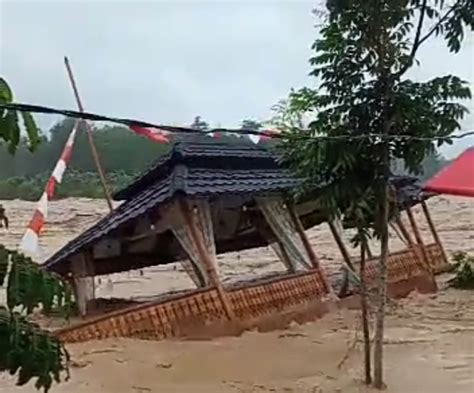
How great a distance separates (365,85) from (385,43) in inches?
13.2

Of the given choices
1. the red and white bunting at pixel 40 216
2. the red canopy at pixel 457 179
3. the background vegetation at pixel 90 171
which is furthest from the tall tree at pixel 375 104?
the background vegetation at pixel 90 171

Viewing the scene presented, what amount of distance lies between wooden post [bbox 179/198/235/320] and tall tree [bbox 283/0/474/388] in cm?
212

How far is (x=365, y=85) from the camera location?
6.30m

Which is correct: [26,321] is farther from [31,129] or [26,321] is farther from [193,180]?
[193,180]

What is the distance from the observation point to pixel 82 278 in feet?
30.5

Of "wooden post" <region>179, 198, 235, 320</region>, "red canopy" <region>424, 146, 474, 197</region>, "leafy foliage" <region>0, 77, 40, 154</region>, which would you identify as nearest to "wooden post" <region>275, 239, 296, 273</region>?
"wooden post" <region>179, 198, 235, 320</region>

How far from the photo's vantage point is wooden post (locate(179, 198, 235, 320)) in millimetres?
8117

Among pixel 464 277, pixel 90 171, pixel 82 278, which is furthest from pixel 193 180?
pixel 90 171

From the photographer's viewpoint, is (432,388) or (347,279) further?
(347,279)

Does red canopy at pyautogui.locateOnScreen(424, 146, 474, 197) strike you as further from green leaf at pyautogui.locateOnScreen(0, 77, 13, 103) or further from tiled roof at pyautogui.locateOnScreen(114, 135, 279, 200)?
green leaf at pyautogui.locateOnScreen(0, 77, 13, 103)

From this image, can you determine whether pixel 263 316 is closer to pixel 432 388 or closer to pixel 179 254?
pixel 179 254

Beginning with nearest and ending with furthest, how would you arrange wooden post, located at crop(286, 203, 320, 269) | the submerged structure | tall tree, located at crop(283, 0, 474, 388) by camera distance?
tall tree, located at crop(283, 0, 474, 388) → the submerged structure → wooden post, located at crop(286, 203, 320, 269)

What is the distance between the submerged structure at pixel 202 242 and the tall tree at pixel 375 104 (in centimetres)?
185

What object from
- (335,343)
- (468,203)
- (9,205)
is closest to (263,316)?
(335,343)
